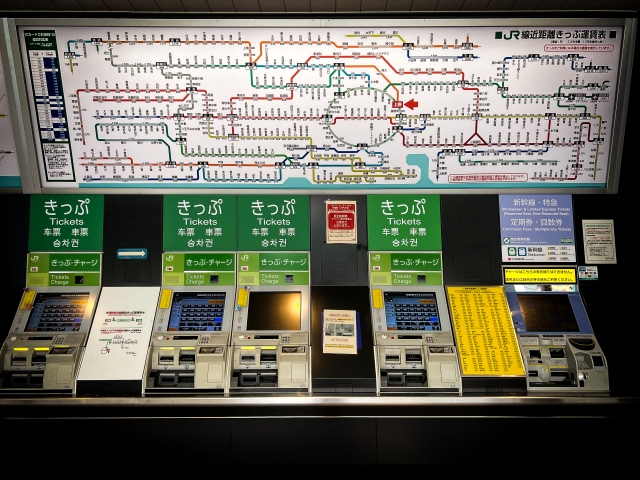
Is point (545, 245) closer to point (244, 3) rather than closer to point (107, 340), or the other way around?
point (244, 3)

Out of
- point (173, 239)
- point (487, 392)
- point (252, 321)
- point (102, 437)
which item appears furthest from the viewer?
point (173, 239)

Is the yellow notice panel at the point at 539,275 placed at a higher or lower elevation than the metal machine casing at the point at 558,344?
higher

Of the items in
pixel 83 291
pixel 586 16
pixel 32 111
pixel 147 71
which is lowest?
pixel 83 291

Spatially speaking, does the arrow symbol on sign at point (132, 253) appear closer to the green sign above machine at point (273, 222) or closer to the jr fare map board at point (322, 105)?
the jr fare map board at point (322, 105)

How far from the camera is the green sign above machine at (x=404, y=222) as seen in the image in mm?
4051

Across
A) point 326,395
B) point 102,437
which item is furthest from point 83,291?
point 326,395

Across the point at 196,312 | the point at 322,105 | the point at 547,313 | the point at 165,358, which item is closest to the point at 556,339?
the point at 547,313

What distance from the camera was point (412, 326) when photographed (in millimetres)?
3752

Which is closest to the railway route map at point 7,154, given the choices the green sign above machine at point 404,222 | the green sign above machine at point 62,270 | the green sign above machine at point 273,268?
the green sign above machine at point 62,270

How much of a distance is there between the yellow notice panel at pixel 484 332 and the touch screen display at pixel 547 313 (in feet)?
0.48

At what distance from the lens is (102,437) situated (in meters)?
3.29

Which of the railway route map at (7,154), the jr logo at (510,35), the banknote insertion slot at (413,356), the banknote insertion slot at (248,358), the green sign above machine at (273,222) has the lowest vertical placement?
the banknote insertion slot at (413,356)

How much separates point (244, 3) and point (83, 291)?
2.39 metres

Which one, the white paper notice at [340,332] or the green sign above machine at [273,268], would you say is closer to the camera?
the white paper notice at [340,332]
